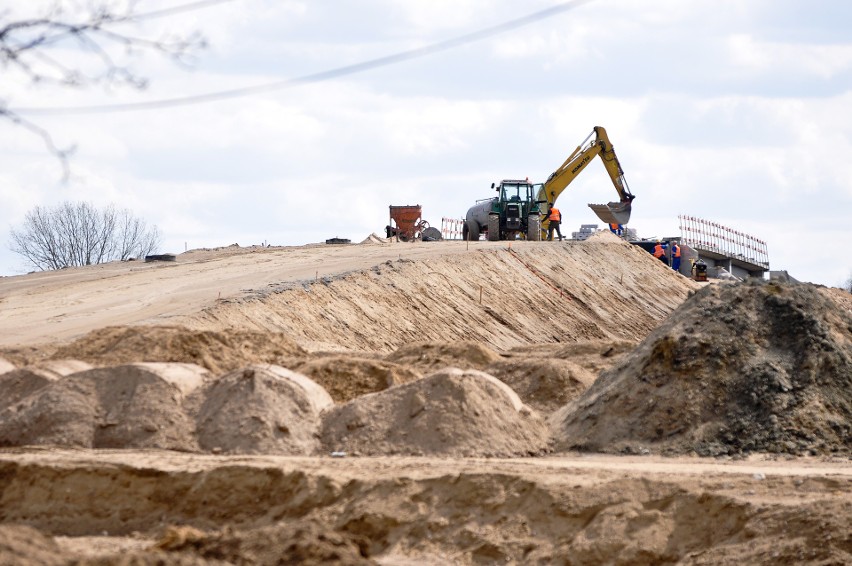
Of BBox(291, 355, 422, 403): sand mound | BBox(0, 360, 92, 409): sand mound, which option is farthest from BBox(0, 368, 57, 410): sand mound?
BBox(291, 355, 422, 403): sand mound

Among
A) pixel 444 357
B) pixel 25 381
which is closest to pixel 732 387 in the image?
pixel 444 357


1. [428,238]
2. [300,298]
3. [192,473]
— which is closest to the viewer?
[192,473]

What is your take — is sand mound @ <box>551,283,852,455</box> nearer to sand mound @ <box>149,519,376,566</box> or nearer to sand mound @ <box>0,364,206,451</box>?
sand mound @ <box>0,364,206,451</box>

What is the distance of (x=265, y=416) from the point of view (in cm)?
1294

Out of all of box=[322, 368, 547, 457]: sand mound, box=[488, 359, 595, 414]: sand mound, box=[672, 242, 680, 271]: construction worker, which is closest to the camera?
box=[322, 368, 547, 457]: sand mound

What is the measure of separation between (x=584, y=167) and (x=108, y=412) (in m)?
34.5

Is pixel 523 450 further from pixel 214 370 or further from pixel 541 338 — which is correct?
pixel 541 338

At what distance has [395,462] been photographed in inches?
471

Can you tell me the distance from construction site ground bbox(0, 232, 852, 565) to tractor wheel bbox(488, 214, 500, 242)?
2464 cm

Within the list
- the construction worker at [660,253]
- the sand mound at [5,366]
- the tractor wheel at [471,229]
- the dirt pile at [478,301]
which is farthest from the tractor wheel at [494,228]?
the sand mound at [5,366]

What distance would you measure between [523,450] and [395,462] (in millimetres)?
1804

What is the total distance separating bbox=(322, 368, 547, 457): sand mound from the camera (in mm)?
12711

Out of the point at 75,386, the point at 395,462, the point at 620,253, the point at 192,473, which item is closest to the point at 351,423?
the point at 395,462

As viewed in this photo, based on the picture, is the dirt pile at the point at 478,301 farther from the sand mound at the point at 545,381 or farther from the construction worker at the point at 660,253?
the sand mound at the point at 545,381
